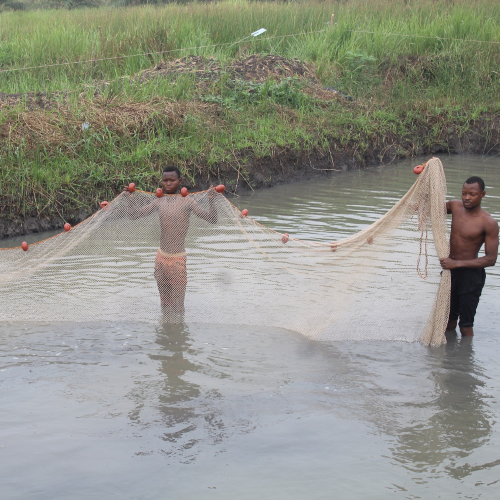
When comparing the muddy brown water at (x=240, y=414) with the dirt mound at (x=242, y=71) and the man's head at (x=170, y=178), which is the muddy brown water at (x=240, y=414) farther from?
the dirt mound at (x=242, y=71)

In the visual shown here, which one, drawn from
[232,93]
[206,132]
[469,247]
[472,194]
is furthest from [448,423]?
[232,93]

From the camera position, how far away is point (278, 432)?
3963 mm

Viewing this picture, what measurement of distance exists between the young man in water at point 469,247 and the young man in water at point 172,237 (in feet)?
6.34

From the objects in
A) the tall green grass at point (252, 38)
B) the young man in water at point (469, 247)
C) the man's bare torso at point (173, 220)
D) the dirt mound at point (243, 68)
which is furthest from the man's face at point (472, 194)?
the tall green grass at point (252, 38)

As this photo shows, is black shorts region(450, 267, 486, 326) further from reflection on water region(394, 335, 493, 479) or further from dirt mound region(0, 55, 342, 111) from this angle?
dirt mound region(0, 55, 342, 111)

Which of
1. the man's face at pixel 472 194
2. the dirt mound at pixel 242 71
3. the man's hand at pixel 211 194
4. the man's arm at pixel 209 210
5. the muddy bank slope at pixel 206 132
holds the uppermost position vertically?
the dirt mound at pixel 242 71

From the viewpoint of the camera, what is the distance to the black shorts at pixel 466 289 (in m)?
5.07

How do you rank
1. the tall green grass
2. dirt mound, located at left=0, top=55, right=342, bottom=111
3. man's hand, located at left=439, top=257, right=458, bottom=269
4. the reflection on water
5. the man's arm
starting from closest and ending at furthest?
the reflection on water, man's hand, located at left=439, top=257, right=458, bottom=269, the man's arm, dirt mound, located at left=0, top=55, right=342, bottom=111, the tall green grass

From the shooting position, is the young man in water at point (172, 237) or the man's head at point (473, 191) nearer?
the man's head at point (473, 191)

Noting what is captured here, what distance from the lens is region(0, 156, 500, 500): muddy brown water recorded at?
3520 mm

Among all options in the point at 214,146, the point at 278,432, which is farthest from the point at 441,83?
the point at 278,432

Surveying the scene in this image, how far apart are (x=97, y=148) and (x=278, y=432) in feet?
20.0

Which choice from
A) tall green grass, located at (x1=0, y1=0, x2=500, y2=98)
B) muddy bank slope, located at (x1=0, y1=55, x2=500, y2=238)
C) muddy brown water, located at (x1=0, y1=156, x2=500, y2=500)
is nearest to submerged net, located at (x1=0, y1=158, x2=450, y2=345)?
muddy brown water, located at (x1=0, y1=156, x2=500, y2=500)

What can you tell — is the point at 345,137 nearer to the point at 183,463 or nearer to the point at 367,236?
the point at 367,236
